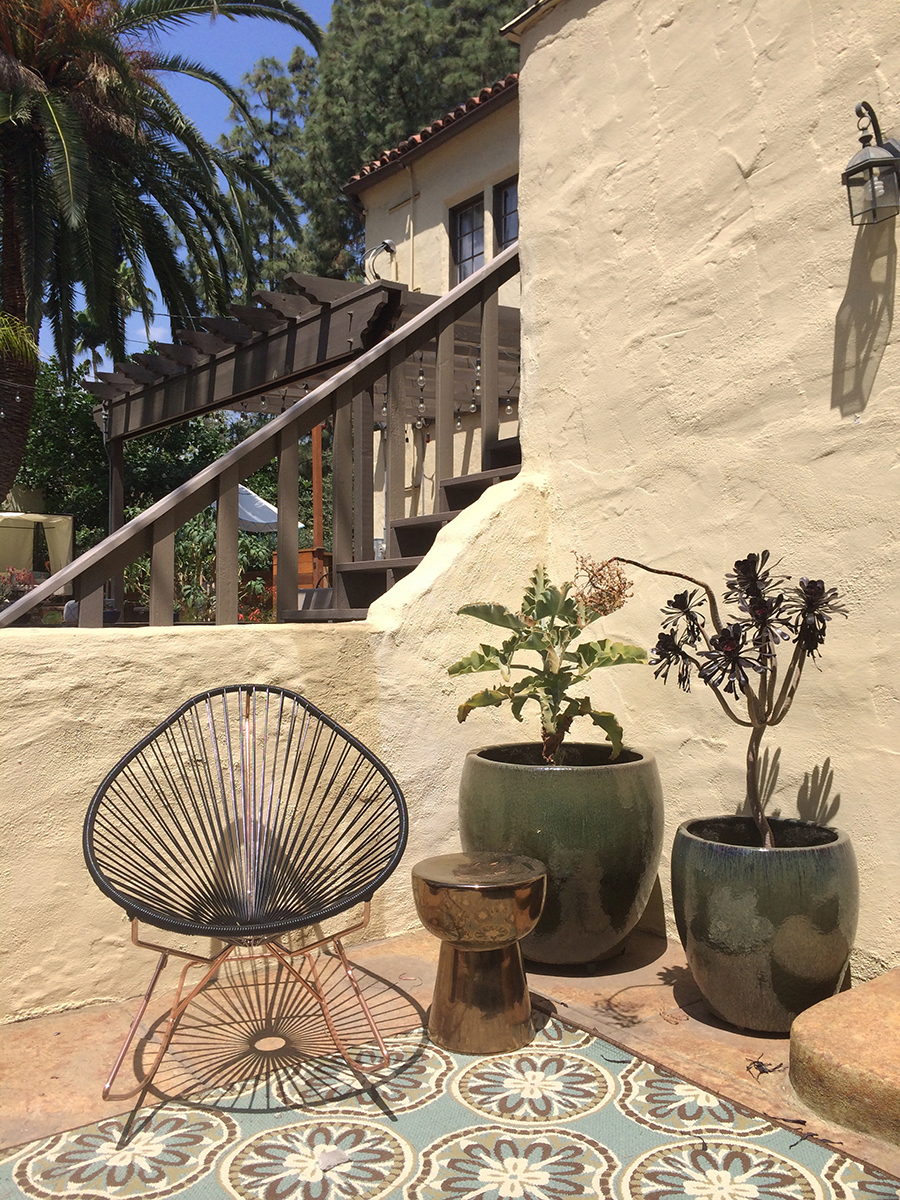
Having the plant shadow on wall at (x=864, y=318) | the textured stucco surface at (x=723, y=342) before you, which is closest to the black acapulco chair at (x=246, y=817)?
the textured stucco surface at (x=723, y=342)

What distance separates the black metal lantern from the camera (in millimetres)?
2790

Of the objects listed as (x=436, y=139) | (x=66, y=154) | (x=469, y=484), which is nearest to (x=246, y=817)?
(x=469, y=484)

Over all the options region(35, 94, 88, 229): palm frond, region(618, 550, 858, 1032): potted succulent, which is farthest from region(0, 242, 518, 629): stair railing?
region(35, 94, 88, 229): palm frond

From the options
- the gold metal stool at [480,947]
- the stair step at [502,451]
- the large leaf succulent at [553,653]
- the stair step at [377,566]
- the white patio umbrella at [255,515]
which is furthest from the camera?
the white patio umbrella at [255,515]

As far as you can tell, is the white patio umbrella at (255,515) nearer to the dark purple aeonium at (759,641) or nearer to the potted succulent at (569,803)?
the potted succulent at (569,803)

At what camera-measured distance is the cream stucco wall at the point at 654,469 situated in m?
2.92

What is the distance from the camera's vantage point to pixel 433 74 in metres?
17.1

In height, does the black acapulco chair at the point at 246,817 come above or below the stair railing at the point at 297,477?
below

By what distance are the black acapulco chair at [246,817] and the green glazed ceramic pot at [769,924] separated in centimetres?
85

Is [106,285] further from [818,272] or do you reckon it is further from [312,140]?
[312,140]

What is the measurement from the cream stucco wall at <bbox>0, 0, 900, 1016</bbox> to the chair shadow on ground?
0.34 metres

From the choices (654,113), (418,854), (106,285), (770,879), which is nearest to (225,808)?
(418,854)

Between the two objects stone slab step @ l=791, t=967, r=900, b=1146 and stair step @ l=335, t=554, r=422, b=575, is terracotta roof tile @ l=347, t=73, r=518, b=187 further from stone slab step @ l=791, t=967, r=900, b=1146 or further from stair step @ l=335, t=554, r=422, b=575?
stone slab step @ l=791, t=967, r=900, b=1146

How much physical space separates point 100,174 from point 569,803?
9841 mm
